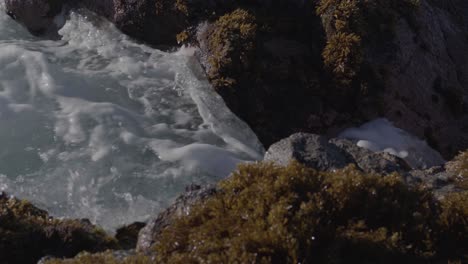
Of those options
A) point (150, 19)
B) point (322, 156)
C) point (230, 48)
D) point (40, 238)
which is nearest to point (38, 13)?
point (150, 19)

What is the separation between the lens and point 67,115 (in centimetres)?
852

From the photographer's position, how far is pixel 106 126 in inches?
327

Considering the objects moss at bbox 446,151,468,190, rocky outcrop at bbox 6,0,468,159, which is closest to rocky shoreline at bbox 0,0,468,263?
rocky outcrop at bbox 6,0,468,159

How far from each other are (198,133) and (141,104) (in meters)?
0.94

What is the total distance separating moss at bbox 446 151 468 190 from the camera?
590 centimetres

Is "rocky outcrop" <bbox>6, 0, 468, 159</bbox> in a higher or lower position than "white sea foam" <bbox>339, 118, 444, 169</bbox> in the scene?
higher

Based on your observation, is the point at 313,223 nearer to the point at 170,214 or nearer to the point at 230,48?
the point at 170,214

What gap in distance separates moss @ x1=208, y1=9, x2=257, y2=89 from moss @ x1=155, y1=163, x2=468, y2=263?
410cm

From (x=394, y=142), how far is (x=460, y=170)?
2154mm

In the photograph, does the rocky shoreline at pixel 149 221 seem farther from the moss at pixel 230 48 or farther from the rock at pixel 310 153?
the moss at pixel 230 48

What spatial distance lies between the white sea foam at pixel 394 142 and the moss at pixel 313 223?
3480 millimetres

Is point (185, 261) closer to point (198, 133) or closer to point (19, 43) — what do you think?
point (198, 133)

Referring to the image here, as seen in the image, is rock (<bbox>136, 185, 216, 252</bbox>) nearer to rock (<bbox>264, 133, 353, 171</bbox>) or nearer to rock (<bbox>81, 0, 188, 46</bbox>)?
rock (<bbox>264, 133, 353, 171</bbox>)

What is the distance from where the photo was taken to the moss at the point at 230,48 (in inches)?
344
